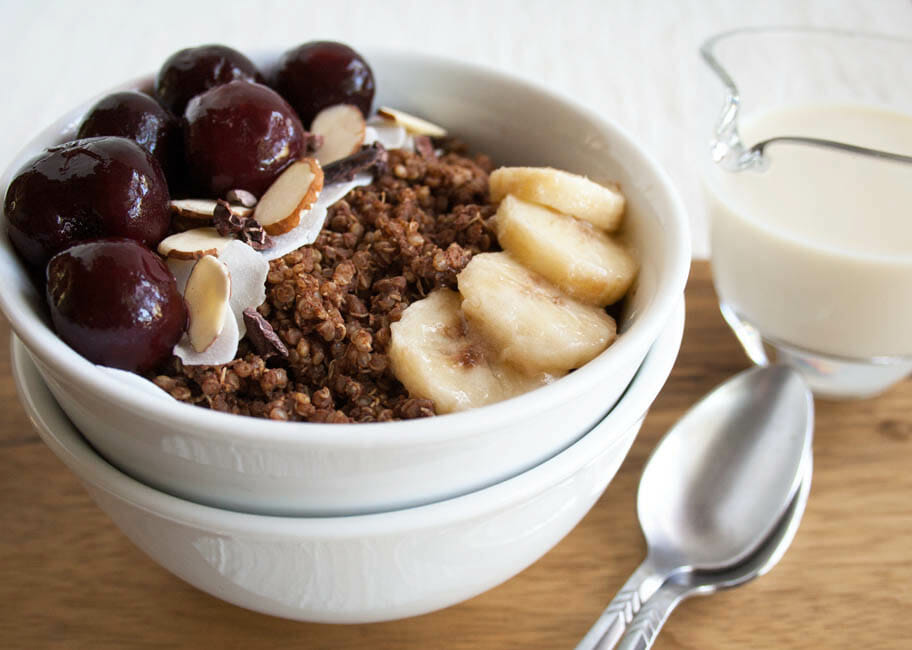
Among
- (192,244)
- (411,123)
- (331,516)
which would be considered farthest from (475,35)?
(331,516)

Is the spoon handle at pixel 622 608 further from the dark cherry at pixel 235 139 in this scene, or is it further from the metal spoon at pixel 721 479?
the dark cherry at pixel 235 139

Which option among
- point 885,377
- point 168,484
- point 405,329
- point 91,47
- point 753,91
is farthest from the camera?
point 91,47

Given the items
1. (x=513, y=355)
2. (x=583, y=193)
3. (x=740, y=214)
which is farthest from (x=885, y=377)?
(x=513, y=355)

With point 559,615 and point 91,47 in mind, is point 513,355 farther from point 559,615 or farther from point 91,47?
point 91,47

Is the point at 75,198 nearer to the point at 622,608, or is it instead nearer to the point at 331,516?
the point at 331,516

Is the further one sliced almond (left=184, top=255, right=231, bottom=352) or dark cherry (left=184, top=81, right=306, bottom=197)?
dark cherry (left=184, top=81, right=306, bottom=197)

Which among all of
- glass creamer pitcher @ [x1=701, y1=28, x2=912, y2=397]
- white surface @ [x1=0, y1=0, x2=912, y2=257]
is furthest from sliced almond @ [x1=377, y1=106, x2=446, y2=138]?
white surface @ [x1=0, y1=0, x2=912, y2=257]

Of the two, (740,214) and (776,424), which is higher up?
(740,214)

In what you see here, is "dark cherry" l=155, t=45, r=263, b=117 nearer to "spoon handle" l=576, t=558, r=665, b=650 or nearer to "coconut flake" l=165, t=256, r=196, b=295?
"coconut flake" l=165, t=256, r=196, b=295
